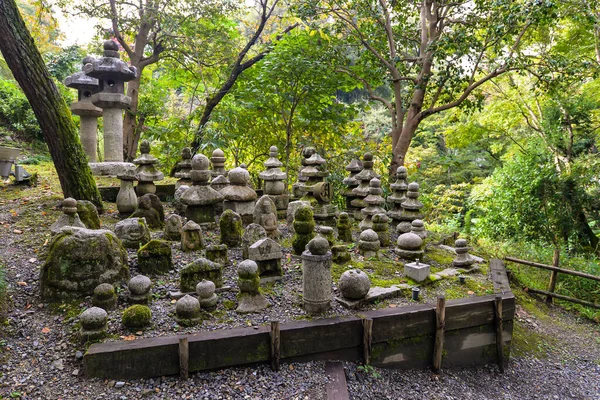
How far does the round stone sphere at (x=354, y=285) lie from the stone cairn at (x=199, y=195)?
277cm

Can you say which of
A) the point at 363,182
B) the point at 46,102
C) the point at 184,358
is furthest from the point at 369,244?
the point at 46,102

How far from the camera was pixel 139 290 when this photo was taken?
364 cm

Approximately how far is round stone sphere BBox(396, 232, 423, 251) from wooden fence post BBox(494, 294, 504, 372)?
1.33 meters

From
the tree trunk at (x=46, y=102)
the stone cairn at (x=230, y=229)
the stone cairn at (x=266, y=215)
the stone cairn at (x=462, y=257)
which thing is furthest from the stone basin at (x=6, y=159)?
the stone cairn at (x=462, y=257)

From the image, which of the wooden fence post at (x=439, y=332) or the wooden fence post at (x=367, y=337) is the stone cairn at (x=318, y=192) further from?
the wooden fence post at (x=367, y=337)

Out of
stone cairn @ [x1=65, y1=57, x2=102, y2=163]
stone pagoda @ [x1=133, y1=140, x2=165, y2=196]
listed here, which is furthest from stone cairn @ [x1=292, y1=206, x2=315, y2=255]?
stone cairn @ [x1=65, y1=57, x2=102, y2=163]

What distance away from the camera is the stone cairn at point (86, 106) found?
8.85 metres

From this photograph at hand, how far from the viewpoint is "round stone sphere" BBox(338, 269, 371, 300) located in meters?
3.98

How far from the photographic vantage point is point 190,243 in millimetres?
5047

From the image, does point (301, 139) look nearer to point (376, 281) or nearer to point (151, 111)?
point (151, 111)

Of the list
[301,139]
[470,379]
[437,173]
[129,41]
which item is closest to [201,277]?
[470,379]

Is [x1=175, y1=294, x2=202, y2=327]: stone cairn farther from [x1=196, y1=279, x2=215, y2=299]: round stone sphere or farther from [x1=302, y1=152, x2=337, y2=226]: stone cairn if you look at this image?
[x1=302, y1=152, x2=337, y2=226]: stone cairn

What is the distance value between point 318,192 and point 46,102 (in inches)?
176

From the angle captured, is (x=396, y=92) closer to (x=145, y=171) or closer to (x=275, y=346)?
(x=145, y=171)
